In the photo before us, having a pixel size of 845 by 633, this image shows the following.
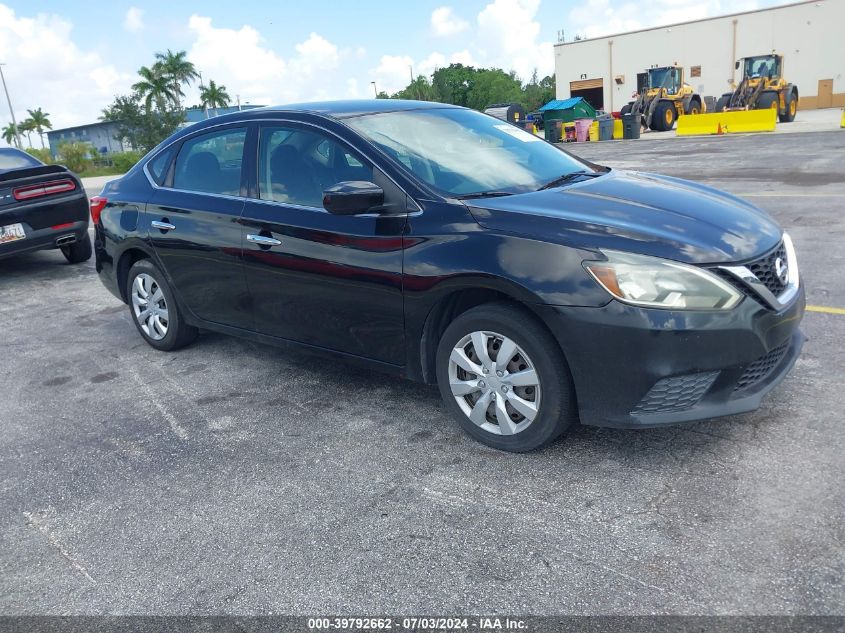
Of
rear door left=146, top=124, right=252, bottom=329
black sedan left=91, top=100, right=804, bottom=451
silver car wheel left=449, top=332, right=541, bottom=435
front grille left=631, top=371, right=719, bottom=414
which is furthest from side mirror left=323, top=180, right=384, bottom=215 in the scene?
front grille left=631, top=371, right=719, bottom=414

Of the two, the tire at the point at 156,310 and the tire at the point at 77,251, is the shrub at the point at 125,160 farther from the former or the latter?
the tire at the point at 156,310

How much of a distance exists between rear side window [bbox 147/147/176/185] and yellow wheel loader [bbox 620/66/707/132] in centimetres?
2749

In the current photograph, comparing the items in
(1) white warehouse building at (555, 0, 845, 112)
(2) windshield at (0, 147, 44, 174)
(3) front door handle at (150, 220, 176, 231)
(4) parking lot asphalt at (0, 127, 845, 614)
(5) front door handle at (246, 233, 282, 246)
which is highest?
(1) white warehouse building at (555, 0, 845, 112)

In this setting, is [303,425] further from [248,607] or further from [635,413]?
[635,413]

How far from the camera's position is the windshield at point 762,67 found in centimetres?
3114

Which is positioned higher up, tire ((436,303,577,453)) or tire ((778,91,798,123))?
tire ((778,91,798,123))

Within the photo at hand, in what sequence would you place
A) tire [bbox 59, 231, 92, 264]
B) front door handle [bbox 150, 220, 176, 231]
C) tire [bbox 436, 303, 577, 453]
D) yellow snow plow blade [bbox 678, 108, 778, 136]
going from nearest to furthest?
tire [bbox 436, 303, 577, 453] → front door handle [bbox 150, 220, 176, 231] → tire [bbox 59, 231, 92, 264] → yellow snow plow blade [bbox 678, 108, 778, 136]

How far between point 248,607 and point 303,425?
150cm

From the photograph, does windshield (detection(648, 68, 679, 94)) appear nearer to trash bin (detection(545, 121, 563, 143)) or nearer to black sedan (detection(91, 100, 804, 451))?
trash bin (detection(545, 121, 563, 143))

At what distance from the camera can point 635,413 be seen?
3078 millimetres

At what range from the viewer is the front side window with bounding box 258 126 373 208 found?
3.89m

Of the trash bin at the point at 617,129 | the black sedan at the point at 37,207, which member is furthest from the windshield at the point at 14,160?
the trash bin at the point at 617,129

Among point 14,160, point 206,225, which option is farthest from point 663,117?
point 206,225

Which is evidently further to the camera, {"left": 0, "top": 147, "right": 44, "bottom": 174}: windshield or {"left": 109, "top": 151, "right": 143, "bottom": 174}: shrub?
{"left": 109, "top": 151, "right": 143, "bottom": 174}: shrub
